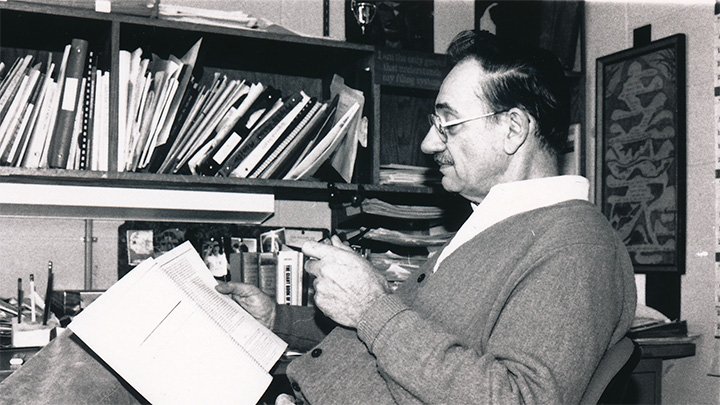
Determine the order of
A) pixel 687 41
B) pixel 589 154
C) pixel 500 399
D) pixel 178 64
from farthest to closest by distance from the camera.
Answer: pixel 589 154 < pixel 687 41 < pixel 178 64 < pixel 500 399

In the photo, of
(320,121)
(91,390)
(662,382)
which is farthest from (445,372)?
(662,382)

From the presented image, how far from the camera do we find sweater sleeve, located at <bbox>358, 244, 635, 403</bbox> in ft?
3.79

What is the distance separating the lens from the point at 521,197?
1.44 meters

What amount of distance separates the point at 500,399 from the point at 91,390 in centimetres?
78

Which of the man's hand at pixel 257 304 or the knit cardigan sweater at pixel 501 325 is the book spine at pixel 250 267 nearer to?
the man's hand at pixel 257 304

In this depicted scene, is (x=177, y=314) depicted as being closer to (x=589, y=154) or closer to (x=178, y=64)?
(x=178, y=64)

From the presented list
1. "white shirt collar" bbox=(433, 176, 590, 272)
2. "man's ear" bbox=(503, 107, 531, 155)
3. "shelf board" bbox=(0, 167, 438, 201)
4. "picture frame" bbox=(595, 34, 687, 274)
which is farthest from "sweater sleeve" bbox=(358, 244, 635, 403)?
"picture frame" bbox=(595, 34, 687, 274)

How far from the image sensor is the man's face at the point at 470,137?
1.49 metres

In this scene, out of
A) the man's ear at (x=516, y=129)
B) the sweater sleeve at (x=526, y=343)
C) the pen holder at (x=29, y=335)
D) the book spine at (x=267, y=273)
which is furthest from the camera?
the book spine at (x=267, y=273)

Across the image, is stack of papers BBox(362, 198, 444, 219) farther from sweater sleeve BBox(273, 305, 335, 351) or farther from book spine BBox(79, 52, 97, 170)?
book spine BBox(79, 52, 97, 170)

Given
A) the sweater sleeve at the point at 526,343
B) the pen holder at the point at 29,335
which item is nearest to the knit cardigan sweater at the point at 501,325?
the sweater sleeve at the point at 526,343

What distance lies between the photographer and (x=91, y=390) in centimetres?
147

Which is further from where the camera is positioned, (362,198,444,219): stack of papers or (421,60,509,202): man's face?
(362,198,444,219): stack of papers

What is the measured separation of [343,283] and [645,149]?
1432mm
